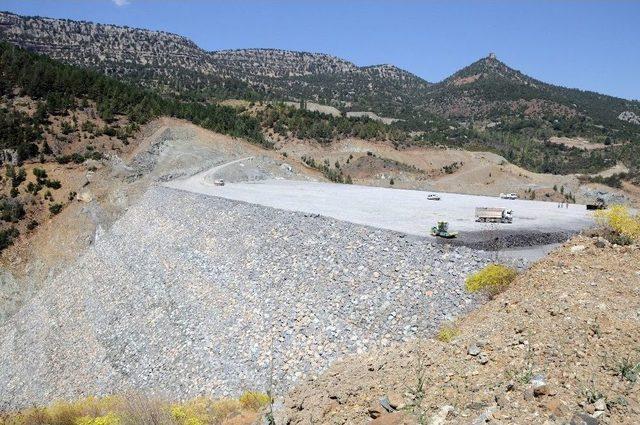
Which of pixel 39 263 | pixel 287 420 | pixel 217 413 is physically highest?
pixel 287 420

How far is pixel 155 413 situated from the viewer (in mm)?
9227

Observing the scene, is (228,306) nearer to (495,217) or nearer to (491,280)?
(491,280)

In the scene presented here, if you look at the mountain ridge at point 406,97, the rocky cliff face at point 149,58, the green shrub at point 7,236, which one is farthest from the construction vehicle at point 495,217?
the rocky cliff face at point 149,58

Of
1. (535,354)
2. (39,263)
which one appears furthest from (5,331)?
(535,354)

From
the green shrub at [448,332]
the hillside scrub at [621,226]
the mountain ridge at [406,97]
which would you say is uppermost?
the mountain ridge at [406,97]

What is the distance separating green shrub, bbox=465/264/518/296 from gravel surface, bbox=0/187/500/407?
1.23 feet

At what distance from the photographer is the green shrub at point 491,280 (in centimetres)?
1248

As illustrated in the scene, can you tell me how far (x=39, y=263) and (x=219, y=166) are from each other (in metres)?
19.7

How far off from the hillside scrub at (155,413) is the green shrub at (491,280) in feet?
20.5

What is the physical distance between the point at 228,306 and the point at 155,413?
23.6ft

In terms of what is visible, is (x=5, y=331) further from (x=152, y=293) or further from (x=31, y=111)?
(x=31, y=111)

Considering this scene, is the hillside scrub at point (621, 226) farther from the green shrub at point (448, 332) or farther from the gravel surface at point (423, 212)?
the green shrub at point (448, 332)

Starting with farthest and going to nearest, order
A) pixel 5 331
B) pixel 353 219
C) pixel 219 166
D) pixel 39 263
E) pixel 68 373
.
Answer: pixel 219 166 < pixel 39 263 < pixel 5 331 < pixel 353 219 < pixel 68 373

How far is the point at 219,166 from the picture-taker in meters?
46.4
